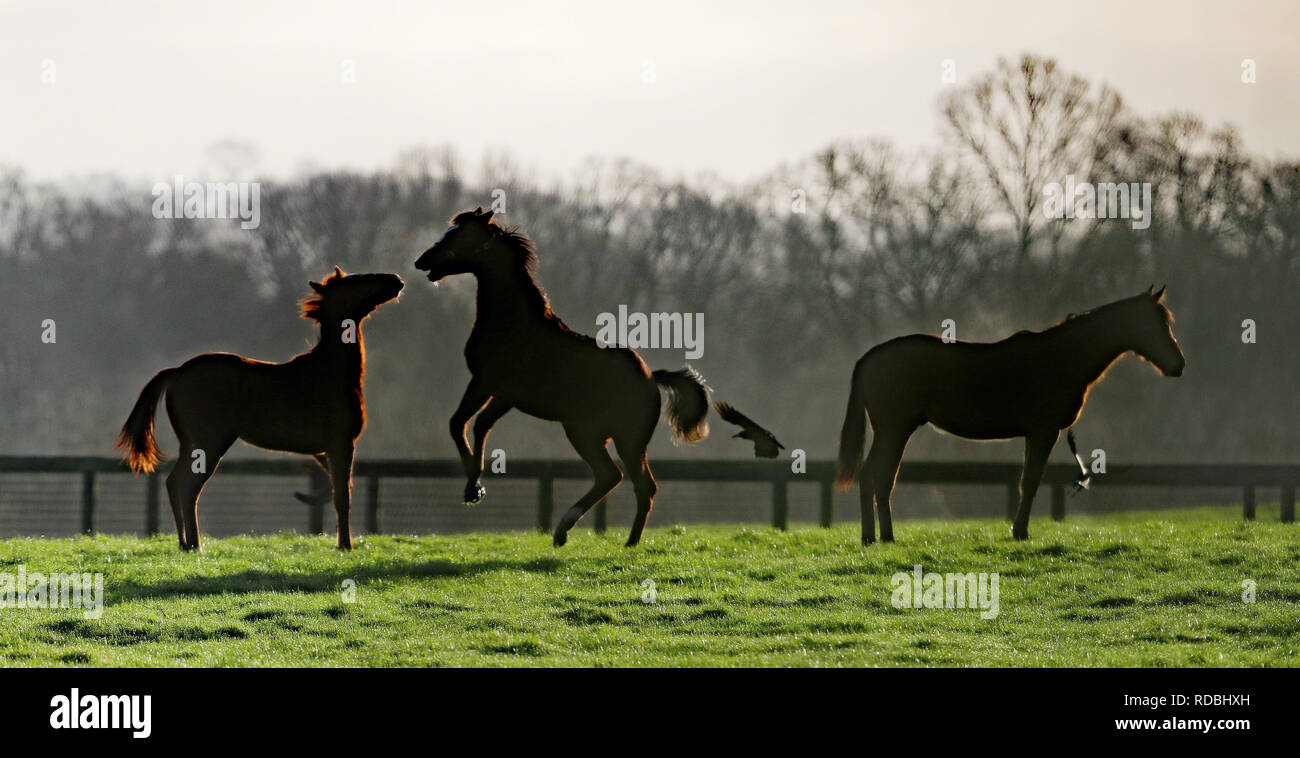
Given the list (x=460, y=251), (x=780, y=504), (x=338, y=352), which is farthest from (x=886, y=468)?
(x=338, y=352)

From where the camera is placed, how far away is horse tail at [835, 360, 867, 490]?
41.2 ft

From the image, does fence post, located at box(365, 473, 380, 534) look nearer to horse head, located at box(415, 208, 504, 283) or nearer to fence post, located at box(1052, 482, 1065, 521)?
horse head, located at box(415, 208, 504, 283)

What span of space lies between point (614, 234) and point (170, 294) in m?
11.3

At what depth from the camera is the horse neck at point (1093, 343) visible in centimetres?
1212

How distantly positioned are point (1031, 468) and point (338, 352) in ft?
21.2

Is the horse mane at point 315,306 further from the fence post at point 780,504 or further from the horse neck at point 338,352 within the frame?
the fence post at point 780,504

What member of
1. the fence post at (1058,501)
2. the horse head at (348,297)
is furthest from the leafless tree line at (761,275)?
the horse head at (348,297)

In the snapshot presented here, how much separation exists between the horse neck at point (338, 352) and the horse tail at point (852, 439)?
4.57 meters

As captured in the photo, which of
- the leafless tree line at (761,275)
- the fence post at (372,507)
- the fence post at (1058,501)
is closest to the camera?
the fence post at (372,507)

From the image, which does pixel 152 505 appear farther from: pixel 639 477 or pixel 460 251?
pixel 639 477

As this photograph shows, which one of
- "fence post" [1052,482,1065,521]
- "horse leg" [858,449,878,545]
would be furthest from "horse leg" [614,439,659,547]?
"fence post" [1052,482,1065,521]

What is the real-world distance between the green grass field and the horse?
1.00 m
